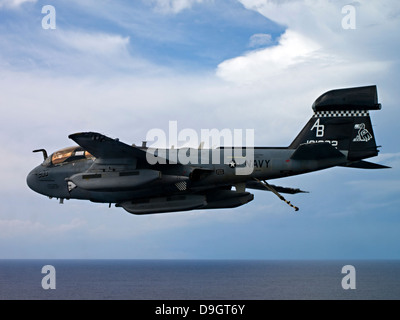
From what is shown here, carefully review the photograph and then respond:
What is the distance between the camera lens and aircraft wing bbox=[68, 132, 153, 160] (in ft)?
66.8

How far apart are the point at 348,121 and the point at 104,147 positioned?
35.7ft

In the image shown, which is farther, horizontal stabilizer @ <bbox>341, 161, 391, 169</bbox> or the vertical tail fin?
horizontal stabilizer @ <bbox>341, 161, 391, 169</bbox>

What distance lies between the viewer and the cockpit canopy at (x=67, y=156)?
24173 millimetres

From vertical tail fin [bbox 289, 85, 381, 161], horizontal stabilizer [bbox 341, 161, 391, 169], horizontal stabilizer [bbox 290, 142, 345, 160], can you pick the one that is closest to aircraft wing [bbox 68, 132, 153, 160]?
horizontal stabilizer [bbox 290, 142, 345, 160]

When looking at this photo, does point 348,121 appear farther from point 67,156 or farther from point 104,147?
point 67,156

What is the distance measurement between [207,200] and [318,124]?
6633 millimetres

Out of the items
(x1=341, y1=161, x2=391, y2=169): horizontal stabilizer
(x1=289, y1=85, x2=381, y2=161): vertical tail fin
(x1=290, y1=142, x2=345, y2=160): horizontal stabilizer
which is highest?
(x1=289, y1=85, x2=381, y2=161): vertical tail fin

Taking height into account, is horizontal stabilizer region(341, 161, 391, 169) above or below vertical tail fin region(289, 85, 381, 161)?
below

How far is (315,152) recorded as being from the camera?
69.1ft

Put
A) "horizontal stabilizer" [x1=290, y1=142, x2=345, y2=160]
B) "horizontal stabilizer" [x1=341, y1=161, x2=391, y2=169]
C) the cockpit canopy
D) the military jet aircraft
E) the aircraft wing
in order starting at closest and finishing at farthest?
the aircraft wing, "horizontal stabilizer" [x1=290, y1=142, x2=345, y2=160], the military jet aircraft, "horizontal stabilizer" [x1=341, y1=161, x2=391, y2=169], the cockpit canopy

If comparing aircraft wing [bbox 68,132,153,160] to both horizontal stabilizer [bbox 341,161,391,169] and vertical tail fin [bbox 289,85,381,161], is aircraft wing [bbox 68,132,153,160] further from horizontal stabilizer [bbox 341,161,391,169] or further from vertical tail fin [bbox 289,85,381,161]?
horizontal stabilizer [bbox 341,161,391,169]
